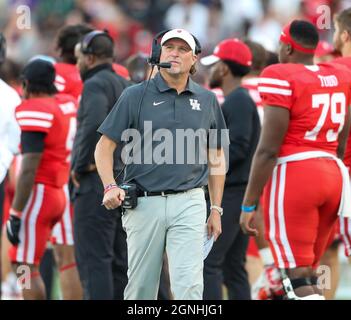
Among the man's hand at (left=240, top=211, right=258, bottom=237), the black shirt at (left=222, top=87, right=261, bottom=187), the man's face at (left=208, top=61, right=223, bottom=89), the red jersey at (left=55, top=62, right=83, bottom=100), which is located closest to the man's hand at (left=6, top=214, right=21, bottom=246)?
the red jersey at (left=55, top=62, right=83, bottom=100)

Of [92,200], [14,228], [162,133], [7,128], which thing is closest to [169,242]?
[162,133]

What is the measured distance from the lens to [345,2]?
16.6 metres

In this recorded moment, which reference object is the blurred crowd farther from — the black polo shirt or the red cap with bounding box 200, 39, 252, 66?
the black polo shirt

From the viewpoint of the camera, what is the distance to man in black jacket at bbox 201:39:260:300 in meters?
8.20

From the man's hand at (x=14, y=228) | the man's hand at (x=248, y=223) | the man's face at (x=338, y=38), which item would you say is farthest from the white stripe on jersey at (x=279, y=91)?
the man's hand at (x=14, y=228)

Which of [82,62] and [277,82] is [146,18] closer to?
[82,62]

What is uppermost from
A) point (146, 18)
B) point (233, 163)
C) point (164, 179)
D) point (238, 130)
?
point (146, 18)

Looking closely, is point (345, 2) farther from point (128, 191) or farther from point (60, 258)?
point (128, 191)

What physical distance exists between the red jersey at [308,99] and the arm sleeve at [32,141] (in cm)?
210

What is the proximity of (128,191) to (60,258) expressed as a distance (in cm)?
317

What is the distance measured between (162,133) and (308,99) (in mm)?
1212

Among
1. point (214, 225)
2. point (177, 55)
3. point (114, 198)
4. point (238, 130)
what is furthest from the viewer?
point (238, 130)

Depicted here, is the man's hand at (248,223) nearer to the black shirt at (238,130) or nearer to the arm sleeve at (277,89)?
the arm sleeve at (277,89)

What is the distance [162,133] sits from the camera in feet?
20.5
